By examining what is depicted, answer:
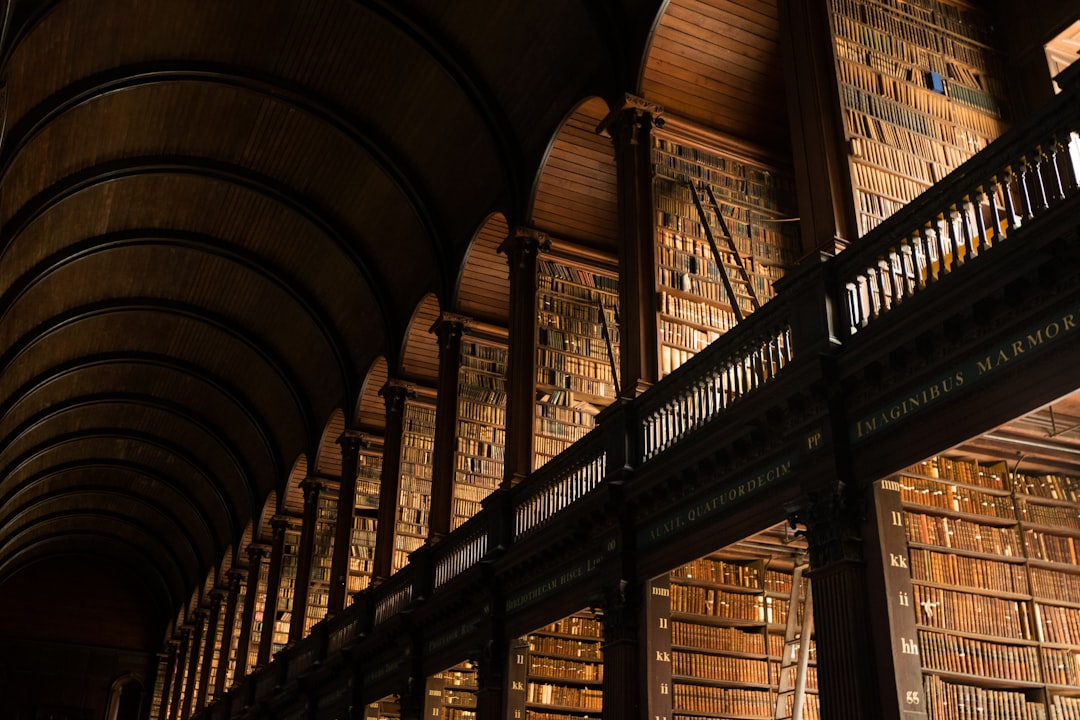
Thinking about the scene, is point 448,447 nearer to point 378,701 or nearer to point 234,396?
point 378,701

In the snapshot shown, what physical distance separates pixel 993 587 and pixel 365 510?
35.4 feet

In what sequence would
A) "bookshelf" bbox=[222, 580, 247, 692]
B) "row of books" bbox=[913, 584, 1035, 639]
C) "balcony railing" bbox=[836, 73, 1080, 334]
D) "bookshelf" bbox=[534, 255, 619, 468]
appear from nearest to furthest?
"balcony railing" bbox=[836, 73, 1080, 334] < "row of books" bbox=[913, 584, 1035, 639] < "bookshelf" bbox=[534, 255, 619, 468] < "bookshelf" bbox=[222, 580, 247, 692]


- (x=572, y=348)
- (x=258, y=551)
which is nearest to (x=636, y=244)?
(x=572, y=348)

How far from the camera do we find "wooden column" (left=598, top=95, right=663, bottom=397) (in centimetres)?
841

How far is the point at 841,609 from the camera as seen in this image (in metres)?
5.65

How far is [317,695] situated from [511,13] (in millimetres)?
9160

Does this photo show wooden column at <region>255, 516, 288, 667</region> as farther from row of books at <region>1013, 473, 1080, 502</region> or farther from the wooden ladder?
row of books at <region>1013, 473, 1080, 502</region>

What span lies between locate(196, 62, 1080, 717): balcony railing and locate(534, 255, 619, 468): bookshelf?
1.16m

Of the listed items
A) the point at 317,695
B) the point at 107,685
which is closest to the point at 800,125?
the point at 317,695

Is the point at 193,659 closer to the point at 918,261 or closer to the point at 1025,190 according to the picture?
the point at 918,261

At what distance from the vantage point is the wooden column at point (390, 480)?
13131 millimetres

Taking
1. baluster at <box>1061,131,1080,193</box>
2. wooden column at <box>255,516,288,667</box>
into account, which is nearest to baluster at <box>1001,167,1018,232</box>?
baluster at <box>1061,131,1080,193</box>

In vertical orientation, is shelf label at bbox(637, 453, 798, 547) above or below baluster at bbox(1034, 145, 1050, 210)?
below

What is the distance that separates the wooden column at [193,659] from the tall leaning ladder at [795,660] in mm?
19196
